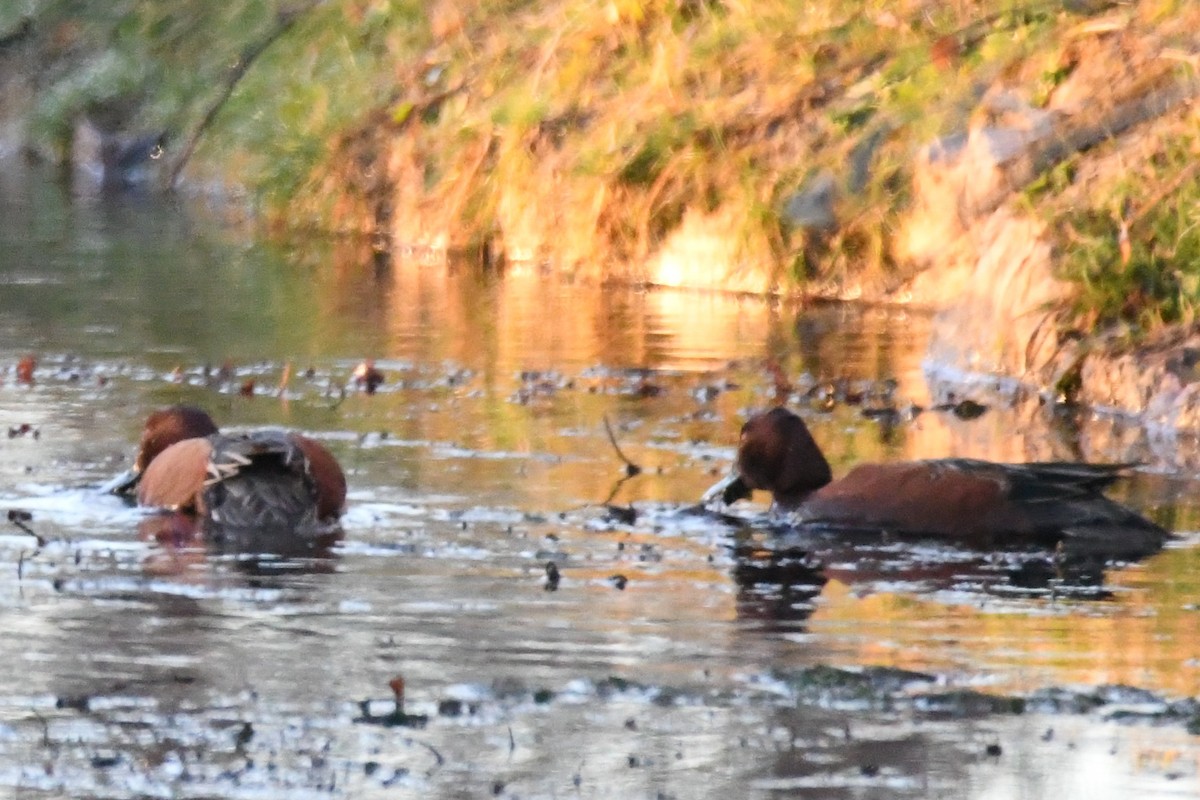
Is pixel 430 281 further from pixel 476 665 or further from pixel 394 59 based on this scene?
pixel 476 665

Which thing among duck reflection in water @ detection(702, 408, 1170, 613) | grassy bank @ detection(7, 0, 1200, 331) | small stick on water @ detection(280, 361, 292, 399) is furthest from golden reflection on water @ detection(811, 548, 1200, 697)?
small stick on water @ detection(280, 361, 292, 399)

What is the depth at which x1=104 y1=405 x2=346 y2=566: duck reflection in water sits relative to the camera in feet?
31.0

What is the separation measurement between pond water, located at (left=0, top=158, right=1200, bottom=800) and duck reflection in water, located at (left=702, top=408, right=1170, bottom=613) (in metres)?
0.06

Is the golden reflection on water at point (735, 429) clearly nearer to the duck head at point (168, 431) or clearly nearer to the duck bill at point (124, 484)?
the duck head at point (168, 431)

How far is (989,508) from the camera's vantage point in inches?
372

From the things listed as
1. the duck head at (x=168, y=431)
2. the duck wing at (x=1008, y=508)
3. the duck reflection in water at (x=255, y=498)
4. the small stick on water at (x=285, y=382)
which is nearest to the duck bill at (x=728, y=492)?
the duck wing at (x=1008, y=508)

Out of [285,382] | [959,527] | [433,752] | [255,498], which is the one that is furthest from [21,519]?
[285,382]

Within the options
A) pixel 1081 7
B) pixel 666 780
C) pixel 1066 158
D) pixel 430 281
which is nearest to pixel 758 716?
pixel 666 780

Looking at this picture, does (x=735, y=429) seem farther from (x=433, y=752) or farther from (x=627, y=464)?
(x=433, y=752)

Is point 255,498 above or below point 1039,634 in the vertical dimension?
above

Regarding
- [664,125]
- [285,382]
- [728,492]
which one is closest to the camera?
[728,492]

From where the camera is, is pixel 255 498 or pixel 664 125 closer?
pixel 255 498

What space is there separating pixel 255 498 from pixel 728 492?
5.79ft

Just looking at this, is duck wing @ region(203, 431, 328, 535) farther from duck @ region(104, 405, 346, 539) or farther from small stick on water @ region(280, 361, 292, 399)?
small stick on water @ region(280, 361, 292, 399)
